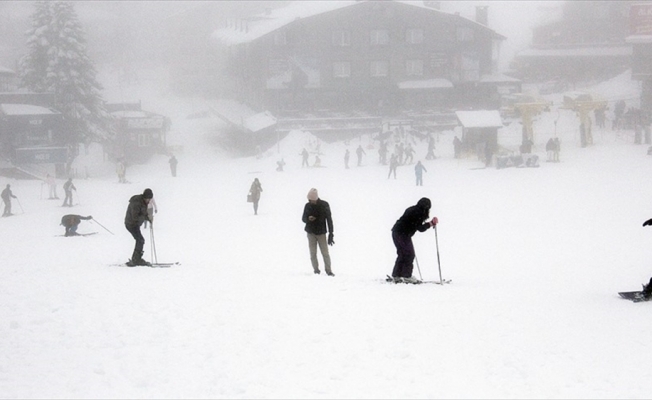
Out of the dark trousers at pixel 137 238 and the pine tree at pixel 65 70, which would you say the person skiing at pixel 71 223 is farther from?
the pine tree at pixel 65 70

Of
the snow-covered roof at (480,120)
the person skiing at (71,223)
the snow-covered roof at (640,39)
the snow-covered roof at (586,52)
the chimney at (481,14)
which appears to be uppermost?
the chimney at (481,14)

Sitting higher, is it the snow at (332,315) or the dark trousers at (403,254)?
the dark trousers at (403,254)

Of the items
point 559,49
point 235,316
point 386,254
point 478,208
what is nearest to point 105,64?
point 559,49

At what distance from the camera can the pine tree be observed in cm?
5459

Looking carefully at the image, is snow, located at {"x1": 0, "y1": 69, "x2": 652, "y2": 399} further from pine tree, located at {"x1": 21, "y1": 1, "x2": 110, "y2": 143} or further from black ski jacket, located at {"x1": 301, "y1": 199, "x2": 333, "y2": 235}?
pine tree, located at {"x1": 21, "y1": 1, "x2": 110, "y2": 143}

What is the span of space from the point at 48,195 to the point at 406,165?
66.4 ft

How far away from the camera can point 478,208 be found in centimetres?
2948

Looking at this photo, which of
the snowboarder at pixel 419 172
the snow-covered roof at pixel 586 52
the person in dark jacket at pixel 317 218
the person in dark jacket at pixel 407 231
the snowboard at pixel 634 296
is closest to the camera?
the snowboard at pixel 634 296

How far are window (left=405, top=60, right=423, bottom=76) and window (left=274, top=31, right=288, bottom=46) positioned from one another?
9898mm

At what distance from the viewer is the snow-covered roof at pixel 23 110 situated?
170ft

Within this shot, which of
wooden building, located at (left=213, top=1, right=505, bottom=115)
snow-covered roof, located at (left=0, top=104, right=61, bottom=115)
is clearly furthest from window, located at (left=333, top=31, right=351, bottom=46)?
snow-covered roof, located at (left=0, top=104, right=61, bottom=115)

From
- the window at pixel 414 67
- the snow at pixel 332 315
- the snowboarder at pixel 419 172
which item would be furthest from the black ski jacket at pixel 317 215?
the window at pixel 414 67

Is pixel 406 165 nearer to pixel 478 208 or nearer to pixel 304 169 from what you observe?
pixel 304 169

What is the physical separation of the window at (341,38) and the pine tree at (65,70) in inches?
725
